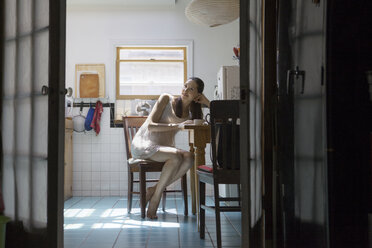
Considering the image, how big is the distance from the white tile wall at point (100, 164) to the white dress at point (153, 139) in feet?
4.72

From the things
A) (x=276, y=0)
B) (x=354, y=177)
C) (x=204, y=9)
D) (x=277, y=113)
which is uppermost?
(x=204, y=9)

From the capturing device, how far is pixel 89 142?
5410mm

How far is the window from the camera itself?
218 inches

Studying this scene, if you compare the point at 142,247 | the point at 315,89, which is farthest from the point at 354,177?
the point at 142,247

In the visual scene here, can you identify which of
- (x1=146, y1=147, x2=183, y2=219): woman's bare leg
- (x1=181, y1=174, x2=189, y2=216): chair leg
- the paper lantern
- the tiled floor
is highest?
the paper lantern

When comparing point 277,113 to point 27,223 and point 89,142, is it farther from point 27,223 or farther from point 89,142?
point 89,142

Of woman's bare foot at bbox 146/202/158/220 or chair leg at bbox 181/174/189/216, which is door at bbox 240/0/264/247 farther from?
chair leg at bbox 181/174/189/216

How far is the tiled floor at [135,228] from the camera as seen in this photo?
9.23 feet

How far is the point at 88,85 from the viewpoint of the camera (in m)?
5.38

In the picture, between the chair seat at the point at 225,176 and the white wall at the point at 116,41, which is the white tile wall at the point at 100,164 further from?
the chair seat at the point at 225,176

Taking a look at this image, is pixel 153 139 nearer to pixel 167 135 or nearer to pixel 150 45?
pixel 167 135

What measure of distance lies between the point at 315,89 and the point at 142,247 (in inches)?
66.6

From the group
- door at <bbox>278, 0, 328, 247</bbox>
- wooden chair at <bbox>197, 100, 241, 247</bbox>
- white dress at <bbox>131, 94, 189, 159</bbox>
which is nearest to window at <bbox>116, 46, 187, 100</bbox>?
white dress at <bbox>131, 94, 189, 159</bbox>

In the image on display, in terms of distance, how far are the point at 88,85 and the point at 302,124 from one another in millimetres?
4183
